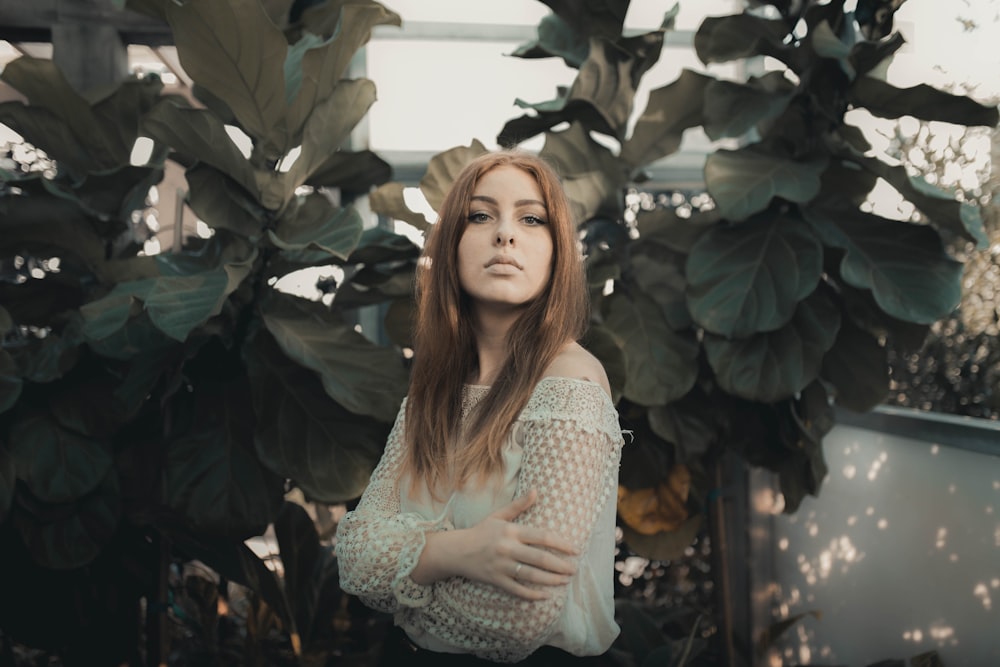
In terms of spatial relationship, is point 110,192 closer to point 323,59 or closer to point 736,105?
point 323,59

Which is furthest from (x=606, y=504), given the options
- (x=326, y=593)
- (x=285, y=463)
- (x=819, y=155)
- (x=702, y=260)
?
(x=326, y=593)

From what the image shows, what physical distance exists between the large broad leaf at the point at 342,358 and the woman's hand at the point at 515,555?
53 cm

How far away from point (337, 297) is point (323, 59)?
49 centimetres

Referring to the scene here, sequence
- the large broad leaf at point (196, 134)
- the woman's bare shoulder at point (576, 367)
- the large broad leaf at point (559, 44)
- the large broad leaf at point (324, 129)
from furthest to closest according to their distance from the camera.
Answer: the large broad leaf at point (559, 44), the large broad leaf at point (324, 129), the large broad leaf at point (196, 134), the woman's bare shoulder at point (576, 367)

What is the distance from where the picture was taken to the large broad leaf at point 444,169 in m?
1.45

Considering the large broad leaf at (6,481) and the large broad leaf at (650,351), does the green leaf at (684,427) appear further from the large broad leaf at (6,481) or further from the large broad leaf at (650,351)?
the large broad leaf at (6,481)

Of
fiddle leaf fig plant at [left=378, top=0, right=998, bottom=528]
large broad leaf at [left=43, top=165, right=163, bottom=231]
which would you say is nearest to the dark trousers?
fiddle leaf fig plant at [left=378, top=0, right=998, bottom=528]

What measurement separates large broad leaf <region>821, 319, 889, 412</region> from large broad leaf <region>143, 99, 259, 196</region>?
3.71 feet

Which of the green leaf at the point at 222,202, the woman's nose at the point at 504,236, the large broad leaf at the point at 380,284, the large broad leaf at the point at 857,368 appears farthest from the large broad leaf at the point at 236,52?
the large broad leaf at the point at 857,368

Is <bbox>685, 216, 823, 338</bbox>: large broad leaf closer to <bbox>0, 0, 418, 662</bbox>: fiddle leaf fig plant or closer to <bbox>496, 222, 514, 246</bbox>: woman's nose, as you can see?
<bbox>0, 0, 418, 662</bbox>: fiddle leaf fig plant

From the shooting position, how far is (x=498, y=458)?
2.65 ft

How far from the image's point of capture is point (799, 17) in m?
1.59

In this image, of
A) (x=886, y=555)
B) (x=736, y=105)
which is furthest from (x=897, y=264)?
(x=886, y=555)

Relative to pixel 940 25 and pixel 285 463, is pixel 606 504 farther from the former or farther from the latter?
pixel 940 25
